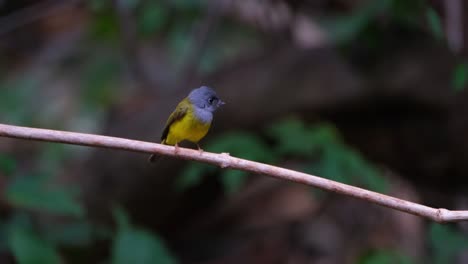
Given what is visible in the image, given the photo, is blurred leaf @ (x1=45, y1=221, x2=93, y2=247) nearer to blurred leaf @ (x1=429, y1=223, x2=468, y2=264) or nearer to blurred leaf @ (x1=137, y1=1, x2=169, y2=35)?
blurred leaf @ (x1=137, y1=1, x2=169, y2=35)

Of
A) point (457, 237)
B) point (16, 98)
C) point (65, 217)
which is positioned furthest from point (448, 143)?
point (16, 98)

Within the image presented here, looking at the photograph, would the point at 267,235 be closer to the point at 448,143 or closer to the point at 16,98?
the point at 448,143

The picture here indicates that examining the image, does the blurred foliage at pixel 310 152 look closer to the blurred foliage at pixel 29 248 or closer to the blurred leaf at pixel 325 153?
the blurred leaf at pixel 325 153

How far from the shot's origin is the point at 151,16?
6.28 m

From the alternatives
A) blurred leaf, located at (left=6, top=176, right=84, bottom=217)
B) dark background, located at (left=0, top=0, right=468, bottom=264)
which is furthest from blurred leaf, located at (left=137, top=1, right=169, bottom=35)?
blurred leaf, located at (left=6, top=176, right=84, bottom=217)

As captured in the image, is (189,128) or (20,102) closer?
(189,128)

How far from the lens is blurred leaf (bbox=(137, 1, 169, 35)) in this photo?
6.29m

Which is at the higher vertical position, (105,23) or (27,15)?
(27,15)

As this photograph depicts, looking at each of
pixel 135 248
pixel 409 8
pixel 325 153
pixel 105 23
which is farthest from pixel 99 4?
pixel 409 8

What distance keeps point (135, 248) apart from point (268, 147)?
124cm

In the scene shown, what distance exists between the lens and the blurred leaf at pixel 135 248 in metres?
4.41

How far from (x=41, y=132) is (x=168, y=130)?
129cm

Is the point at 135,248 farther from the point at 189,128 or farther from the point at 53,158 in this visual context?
the point at 53,158

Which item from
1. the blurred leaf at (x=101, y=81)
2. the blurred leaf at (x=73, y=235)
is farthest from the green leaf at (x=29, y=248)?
the blurred leaf at (x=101, y=81)
